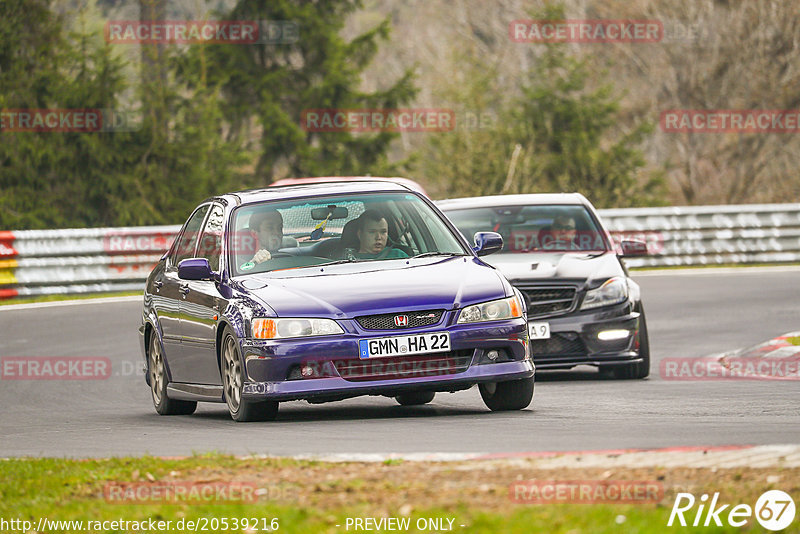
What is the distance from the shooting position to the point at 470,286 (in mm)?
10008

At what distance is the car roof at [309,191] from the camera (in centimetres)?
1122

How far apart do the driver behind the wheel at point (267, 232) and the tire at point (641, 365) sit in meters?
4.12

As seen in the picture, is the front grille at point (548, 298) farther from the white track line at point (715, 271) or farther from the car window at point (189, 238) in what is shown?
the white track line at point (715, 271)

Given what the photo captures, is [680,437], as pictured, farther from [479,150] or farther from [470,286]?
[479,150]

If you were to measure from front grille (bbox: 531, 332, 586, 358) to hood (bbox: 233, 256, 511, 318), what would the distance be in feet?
10.3

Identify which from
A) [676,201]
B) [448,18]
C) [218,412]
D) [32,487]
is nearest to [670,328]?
[218,412]

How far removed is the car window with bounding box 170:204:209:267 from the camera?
39.6ft

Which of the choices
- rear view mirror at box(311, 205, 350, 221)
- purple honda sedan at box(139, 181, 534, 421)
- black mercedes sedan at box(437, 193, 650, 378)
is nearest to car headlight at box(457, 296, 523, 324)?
purple honda sedan at box(139, 181, 534, 421)

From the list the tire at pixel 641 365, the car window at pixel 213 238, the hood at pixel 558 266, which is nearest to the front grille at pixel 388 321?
the car window at pixel 213 238

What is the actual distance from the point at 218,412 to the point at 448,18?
43963 mm

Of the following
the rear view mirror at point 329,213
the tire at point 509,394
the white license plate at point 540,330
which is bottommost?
the white license plate at point 540,330

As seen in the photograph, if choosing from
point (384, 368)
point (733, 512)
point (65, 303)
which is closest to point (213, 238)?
point (384, 368)

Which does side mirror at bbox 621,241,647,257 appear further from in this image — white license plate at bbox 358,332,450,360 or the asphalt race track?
white license plate at bbox 358,332,450,360

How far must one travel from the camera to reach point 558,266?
45.5 ft
